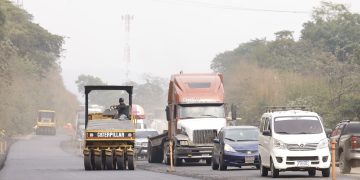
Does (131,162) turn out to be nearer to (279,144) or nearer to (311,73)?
(279,144)

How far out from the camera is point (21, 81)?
13775 cm

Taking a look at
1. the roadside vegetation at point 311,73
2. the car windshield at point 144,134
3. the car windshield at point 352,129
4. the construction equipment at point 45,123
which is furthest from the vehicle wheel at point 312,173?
the construction equipment at point 45,123

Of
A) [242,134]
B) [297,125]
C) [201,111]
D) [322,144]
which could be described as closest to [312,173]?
[297,125]

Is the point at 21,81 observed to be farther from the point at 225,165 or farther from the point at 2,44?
the point at 225,165

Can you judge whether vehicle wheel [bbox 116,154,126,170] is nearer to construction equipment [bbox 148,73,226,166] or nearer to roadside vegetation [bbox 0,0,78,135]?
construction equipment [bbox 148,73,226,166]

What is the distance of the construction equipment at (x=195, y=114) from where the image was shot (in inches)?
1863

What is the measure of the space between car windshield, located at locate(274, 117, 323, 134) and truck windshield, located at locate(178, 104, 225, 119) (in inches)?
551

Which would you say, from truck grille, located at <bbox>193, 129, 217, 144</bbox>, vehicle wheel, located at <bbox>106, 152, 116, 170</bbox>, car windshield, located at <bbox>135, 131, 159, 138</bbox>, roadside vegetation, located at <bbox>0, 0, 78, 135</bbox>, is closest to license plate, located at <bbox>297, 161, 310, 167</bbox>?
vehicle wheel, located at <bbox>106, 152, 116, 170</bbox>

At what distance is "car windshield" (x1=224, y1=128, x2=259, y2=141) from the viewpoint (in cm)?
4147

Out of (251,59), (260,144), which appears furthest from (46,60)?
(260,144)

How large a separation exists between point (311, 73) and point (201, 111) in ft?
216

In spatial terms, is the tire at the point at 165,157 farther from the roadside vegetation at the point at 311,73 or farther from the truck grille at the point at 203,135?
the roadside vegetation at the point at 311,73

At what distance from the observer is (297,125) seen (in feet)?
111

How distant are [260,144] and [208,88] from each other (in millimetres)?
12858
